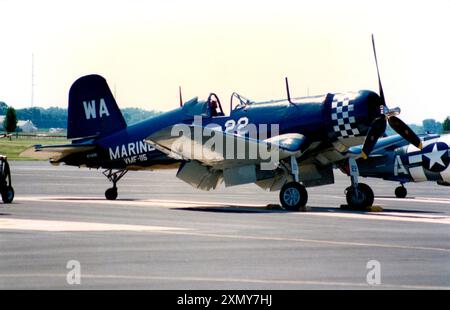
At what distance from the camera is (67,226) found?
1661 cm

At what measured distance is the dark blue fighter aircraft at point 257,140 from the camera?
71.0 ft

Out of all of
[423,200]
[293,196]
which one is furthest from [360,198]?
[423,200]

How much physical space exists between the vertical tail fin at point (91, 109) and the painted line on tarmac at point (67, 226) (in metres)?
9.01

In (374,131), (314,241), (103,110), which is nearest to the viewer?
(314,241)

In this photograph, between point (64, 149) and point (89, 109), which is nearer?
point (64, 149)

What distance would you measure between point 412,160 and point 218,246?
16648 millimetres

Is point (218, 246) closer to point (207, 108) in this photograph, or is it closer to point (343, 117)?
point (343, 117)

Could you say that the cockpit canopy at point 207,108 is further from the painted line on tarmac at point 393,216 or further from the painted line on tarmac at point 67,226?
A: the painted line on tarmac at point 67,226

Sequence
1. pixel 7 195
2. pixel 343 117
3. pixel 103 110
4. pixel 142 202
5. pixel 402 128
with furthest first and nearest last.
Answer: pixel 103 110 < pixel 142 202 < pixel 7 195 < pixel 402 128 < pixel 343 117

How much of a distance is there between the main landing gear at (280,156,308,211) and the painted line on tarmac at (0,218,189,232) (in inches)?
219

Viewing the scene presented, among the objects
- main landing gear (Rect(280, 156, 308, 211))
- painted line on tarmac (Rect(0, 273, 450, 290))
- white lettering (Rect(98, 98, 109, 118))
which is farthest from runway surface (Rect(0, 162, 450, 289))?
white lettering (Rect(98, 98, 109, 118))

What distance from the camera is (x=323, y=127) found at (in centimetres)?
2220

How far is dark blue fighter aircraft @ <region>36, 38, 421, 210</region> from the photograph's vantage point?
21.6m

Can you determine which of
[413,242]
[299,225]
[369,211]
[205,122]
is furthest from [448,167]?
[413,242]
